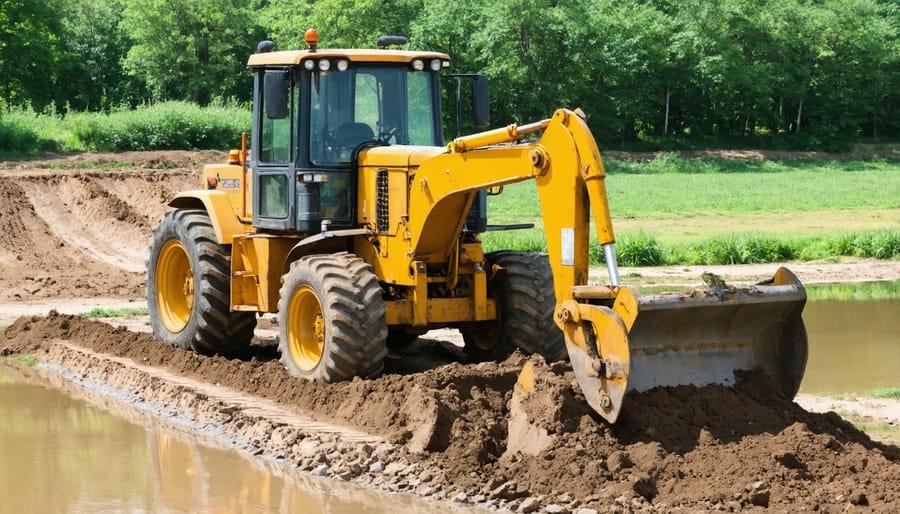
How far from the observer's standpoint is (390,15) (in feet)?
218

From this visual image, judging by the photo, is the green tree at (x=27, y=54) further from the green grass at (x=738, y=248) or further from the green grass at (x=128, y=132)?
the green grass at (x=738, y=248)

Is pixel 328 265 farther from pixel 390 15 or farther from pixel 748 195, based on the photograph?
pixel 390 15

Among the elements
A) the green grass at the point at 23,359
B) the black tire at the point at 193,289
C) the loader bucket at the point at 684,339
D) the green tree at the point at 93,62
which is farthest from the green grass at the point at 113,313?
the green tree at the point at 93,62

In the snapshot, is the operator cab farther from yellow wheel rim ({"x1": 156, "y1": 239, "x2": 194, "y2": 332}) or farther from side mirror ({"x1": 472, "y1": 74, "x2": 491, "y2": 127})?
yellow wheel rim ({"x1": 156, "y1": 239, "x2": 194, "y2": 332})

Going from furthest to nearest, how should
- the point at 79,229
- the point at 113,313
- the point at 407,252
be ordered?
the point at 79,229 → the point at 113,313 → the point at 407,252

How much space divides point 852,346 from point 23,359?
31.3ft

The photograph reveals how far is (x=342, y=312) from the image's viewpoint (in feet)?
37.2

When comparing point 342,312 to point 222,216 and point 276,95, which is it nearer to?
point 276,95

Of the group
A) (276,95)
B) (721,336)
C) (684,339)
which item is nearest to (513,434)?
(684,339)

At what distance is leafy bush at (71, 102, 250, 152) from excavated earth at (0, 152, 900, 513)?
2402 centimetres

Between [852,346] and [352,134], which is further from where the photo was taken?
[852,346]

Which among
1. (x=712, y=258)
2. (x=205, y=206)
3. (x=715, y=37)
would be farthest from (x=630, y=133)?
(x=205, y=206)

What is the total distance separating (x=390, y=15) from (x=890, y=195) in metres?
32.0

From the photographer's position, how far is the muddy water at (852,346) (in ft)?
42.6
